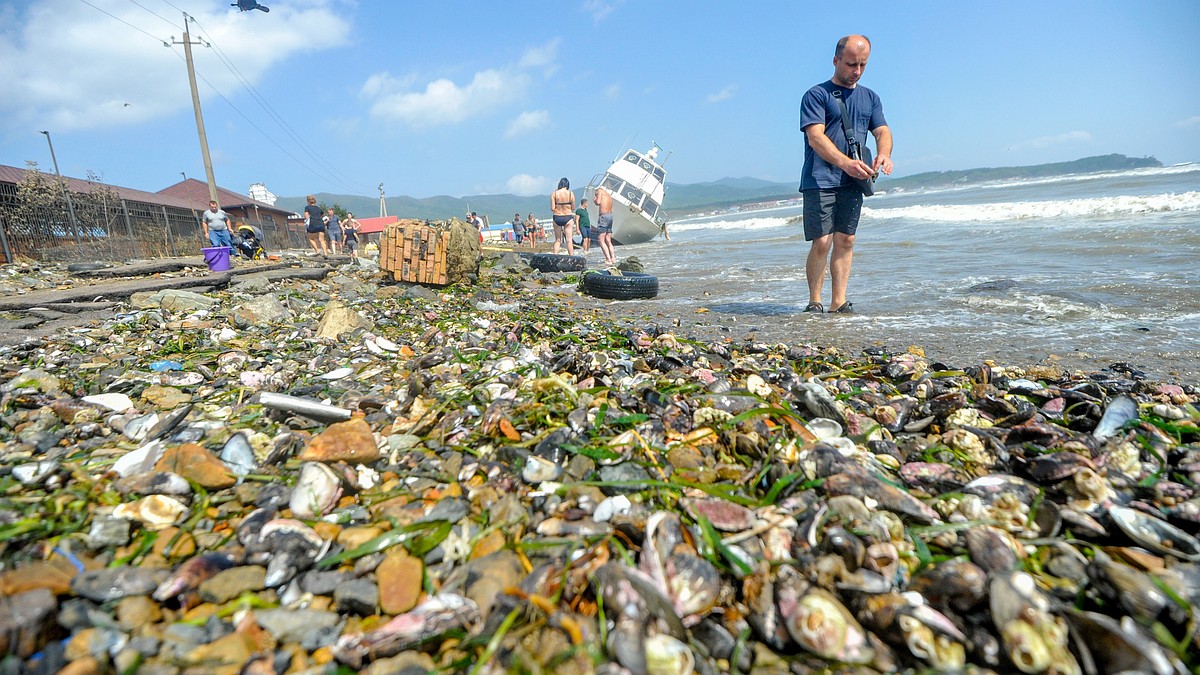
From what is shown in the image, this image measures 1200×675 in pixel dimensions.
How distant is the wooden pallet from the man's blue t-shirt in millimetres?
4739

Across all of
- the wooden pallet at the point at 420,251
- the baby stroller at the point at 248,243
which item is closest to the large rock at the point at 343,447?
the wooden pallet at the point at 420,251

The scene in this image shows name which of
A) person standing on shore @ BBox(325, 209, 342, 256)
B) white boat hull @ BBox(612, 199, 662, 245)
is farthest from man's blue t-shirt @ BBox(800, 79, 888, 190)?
white boat hull @ BBox(612, 199, 662, 245)

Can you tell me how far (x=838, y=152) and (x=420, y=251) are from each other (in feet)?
17.2

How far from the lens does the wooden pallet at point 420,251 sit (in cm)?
697

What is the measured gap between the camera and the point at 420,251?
702 centimetres

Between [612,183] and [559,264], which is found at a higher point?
[612,183]

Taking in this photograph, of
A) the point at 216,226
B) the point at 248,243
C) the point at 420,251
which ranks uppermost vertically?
the point at 216,226

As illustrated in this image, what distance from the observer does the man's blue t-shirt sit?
4250 millimetres

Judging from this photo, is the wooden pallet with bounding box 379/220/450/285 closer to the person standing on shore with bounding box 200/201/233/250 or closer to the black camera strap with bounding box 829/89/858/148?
the black camera strap with bounding box 829/89/858/148

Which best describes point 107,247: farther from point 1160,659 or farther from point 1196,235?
point 1196,235

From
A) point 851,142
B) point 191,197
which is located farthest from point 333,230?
point 191,197

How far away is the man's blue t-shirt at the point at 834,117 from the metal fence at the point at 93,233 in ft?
60.4

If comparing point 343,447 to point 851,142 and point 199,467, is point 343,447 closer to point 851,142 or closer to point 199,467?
point 199,467

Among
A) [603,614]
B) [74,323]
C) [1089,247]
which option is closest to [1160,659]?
[603,614]
